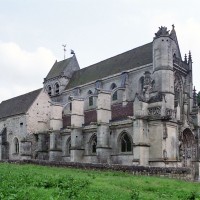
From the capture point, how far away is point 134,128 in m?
29.2

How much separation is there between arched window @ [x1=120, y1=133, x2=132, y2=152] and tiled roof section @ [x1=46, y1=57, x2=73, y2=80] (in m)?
21.8

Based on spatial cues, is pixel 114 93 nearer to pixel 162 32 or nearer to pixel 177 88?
pixel 177 88

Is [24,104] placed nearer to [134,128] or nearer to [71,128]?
[71,128]

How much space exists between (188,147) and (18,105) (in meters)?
22.0

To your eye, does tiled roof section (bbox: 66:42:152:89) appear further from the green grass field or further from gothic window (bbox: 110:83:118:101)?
the green grass field

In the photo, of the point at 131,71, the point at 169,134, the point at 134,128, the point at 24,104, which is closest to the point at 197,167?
the point at 169,134

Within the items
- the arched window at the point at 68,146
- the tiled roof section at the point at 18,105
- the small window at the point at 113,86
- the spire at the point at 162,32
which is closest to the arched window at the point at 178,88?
the spire at the point at 162,32

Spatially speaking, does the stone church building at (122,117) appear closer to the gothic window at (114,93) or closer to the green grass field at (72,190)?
the gothic window at (114,93)

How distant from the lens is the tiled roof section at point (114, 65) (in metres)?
38.5

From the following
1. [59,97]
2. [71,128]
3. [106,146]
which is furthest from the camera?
[59,97]

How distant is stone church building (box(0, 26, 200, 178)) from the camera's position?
97.1 feet

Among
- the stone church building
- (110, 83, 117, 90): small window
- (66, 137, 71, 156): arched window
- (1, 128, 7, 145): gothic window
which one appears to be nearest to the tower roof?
the stone church building

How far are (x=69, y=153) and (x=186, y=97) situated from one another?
45.3 ft

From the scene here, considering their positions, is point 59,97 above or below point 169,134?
above
